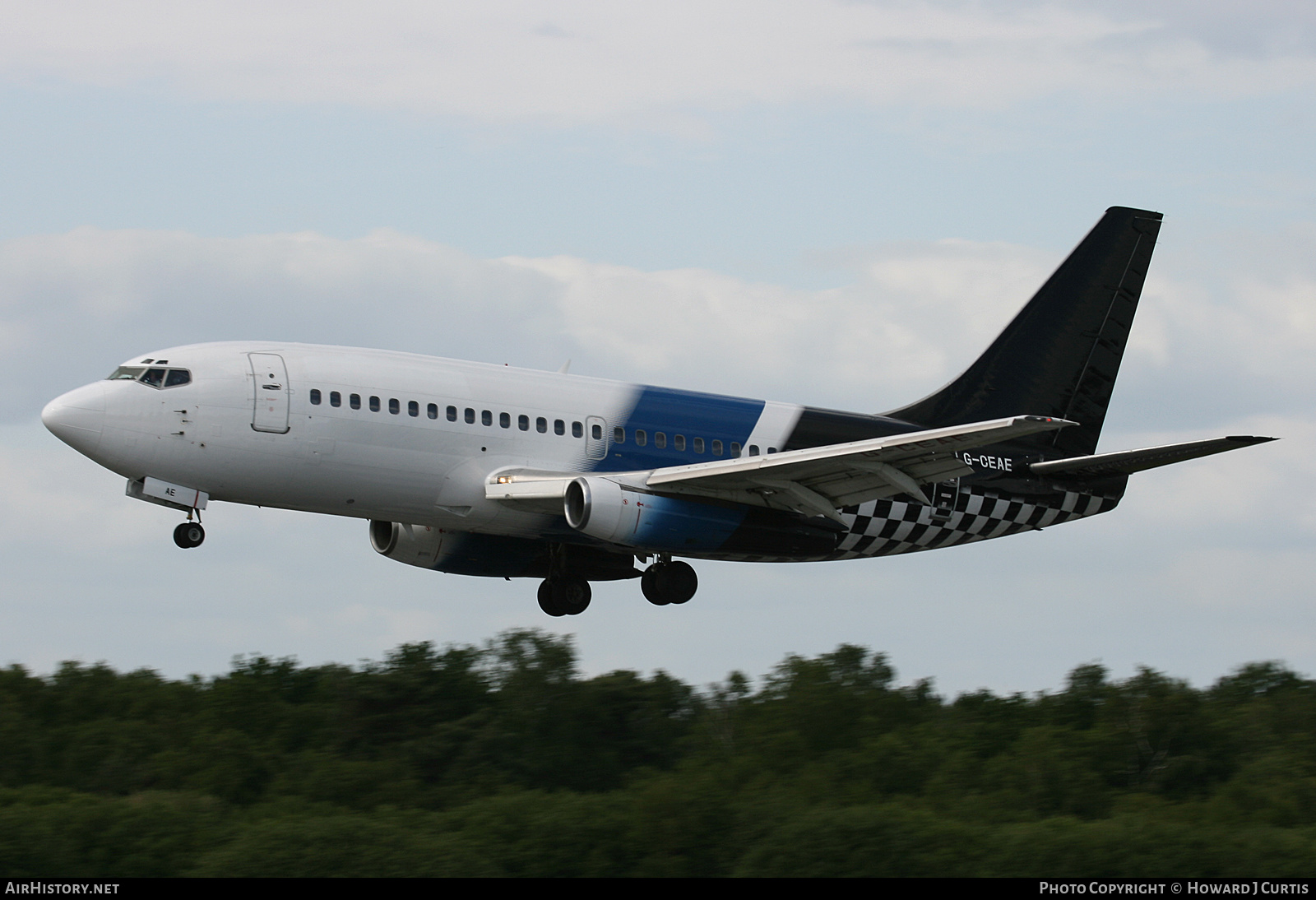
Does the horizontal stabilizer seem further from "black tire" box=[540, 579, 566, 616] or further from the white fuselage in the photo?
"black tire" box=[540, 579, 566, 616]

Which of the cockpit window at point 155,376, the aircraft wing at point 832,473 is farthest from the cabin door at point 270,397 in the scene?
the aircraft wing at point 832,473

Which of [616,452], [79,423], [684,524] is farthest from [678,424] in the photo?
[79,423]

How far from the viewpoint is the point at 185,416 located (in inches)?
1369

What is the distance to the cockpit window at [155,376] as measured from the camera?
35.0 m

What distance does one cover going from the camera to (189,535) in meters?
35.7

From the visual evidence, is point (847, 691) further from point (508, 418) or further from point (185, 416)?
point (185, 416)

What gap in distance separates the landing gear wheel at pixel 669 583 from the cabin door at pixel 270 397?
32.9 feet

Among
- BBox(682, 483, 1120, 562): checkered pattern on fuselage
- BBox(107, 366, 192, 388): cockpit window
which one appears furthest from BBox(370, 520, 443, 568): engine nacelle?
BBox(682, 483, 1120, 562): checkered pattern on fuselage

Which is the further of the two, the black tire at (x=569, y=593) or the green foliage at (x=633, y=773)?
the black tire at (x=569, y=593)

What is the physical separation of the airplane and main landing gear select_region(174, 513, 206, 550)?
0.06m

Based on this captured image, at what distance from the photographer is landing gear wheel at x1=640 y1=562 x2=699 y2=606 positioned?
132 feet

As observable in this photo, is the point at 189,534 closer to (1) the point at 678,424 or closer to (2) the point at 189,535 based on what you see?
(2) the point at 189,535

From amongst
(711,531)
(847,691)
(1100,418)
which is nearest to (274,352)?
(711,531)

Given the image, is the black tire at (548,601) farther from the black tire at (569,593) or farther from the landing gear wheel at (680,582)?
the landing gear wheel at (680,582)
